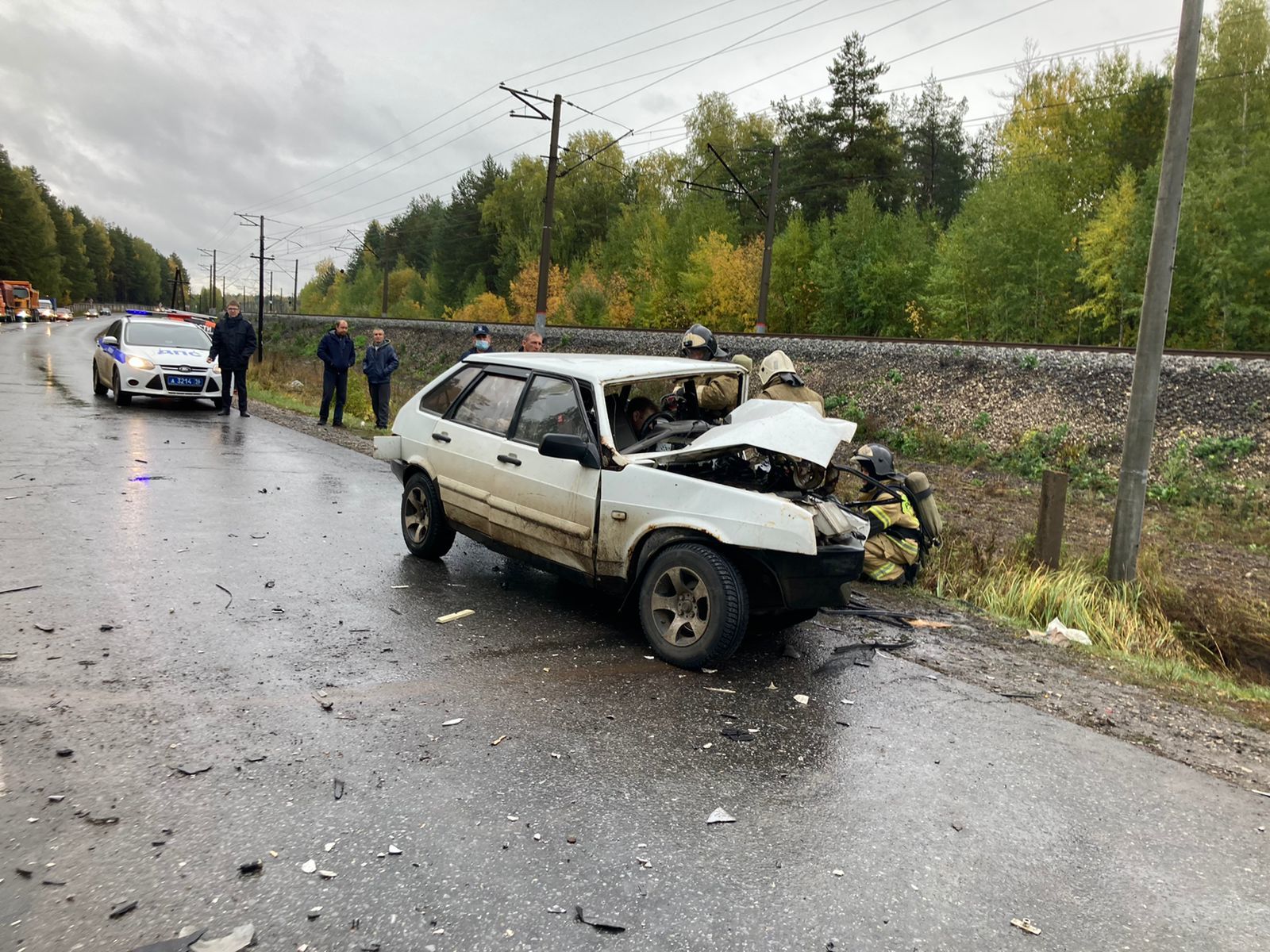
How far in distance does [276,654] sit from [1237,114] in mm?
37557

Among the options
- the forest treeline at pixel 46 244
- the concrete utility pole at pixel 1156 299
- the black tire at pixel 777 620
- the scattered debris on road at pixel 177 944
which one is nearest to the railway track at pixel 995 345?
the concrete utility pole at pixel 1156 299

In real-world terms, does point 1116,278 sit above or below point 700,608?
above

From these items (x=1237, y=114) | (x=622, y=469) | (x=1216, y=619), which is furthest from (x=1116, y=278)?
(x=622, y=469)

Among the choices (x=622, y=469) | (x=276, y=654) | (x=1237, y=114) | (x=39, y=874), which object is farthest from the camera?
(x=1237, y=114)

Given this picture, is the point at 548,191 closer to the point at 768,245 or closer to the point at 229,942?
the point at 768,245

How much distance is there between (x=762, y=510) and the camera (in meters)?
4.64

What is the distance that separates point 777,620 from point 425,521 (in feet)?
9.72

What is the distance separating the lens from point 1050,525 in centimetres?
803

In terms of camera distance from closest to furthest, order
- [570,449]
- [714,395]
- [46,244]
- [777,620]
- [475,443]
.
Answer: [570,449], [777,620], [475,443], [714,395], [46,244]

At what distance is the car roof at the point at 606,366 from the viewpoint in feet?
18.7

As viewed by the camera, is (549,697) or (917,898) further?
(549,697)

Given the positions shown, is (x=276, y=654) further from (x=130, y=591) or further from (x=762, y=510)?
(x=762, y=510)

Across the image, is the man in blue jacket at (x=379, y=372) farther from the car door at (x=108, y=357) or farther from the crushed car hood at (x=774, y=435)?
the crushed car hood at (x=774, y=435)

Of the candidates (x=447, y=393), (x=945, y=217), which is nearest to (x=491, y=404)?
(x=447, y=393)
